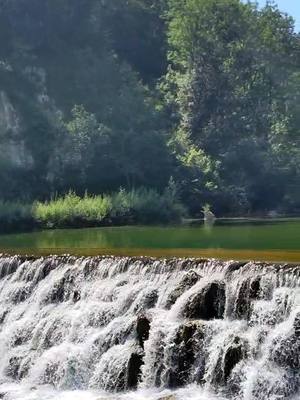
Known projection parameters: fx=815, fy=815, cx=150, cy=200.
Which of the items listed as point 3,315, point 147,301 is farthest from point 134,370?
point 3,315

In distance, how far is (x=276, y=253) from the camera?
23078 mm

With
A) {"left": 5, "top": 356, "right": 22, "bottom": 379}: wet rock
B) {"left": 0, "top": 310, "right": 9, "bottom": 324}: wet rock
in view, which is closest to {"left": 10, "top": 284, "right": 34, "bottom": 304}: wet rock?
{"left": 0, "top": 310, "right": 9, "bottom": 324}: wet rock

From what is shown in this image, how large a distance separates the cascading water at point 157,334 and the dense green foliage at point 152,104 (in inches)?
1256

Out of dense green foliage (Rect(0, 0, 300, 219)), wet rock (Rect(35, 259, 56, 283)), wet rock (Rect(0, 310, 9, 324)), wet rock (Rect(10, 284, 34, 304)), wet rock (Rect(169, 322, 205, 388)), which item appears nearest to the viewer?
wet rock (Rect(169, 322, 205, 388))

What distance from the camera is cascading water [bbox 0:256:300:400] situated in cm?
1536

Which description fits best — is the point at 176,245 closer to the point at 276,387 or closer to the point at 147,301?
the point at 147,301

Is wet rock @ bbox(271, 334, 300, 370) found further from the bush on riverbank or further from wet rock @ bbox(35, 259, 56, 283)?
the bush on riverbank

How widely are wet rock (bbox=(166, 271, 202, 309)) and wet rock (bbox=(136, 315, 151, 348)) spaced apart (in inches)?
50.4

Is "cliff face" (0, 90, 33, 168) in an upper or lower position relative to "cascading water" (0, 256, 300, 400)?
upper

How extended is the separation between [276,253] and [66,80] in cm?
4899

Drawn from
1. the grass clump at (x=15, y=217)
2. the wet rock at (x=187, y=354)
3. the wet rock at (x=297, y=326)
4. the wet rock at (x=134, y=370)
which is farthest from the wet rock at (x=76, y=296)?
the grass clump at (x=15, y=217)

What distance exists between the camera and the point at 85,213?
152 feet

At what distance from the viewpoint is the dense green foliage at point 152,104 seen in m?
59.5

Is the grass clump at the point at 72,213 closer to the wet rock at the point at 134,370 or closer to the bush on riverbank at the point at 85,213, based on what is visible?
the bush on riverbank at the point at 85,213
